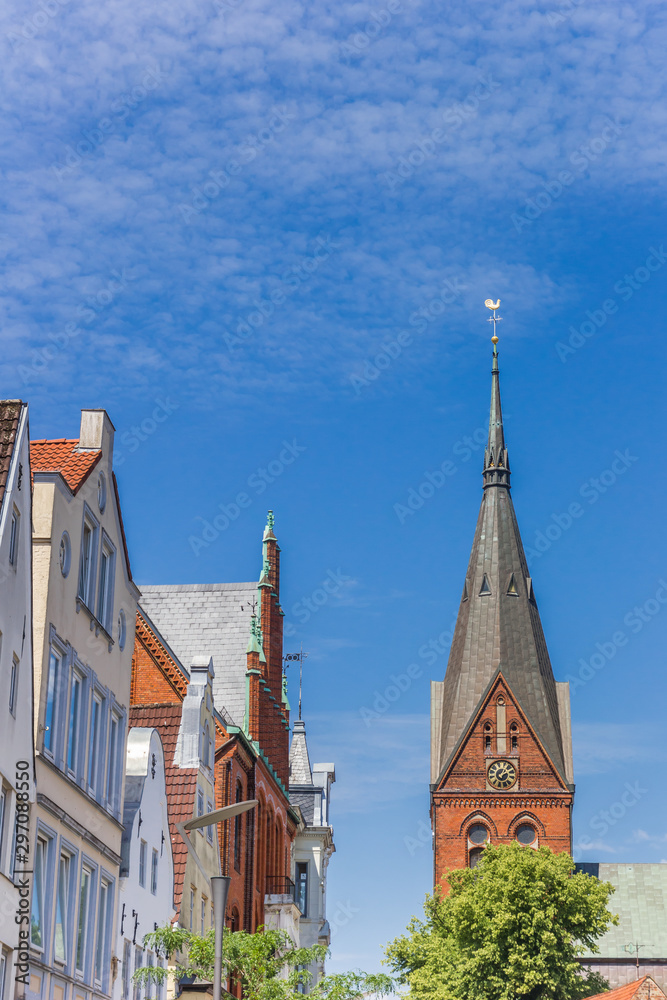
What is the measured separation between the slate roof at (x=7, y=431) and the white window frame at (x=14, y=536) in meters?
0.57

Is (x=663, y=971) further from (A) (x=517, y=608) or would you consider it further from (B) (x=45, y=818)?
(B) (x=45, y=818)

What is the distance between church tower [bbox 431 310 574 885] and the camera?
8831 cm

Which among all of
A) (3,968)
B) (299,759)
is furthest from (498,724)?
(3,968)

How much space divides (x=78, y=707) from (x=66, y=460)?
4354mm

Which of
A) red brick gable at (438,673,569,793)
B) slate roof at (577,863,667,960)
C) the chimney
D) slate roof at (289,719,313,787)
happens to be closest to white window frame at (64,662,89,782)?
the chimney

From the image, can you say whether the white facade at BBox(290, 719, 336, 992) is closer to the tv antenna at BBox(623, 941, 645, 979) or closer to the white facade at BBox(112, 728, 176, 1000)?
the white facade at BBox(112, 728, 176, 1000)

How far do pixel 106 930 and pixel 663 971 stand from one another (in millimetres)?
74993

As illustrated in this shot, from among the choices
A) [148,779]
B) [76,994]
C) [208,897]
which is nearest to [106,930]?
[76,994]

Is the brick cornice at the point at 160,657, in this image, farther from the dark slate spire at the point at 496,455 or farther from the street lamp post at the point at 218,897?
the dark slate spire at the point at 496,455

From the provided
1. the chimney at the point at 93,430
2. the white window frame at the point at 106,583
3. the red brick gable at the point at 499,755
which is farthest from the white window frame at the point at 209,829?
the red brick gable at the point at 499,755

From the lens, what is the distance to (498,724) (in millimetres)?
90938

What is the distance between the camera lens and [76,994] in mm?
23219

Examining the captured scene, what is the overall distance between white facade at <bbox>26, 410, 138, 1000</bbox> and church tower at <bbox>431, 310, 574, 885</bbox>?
64.0 metres

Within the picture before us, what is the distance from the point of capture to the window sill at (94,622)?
23672mm
